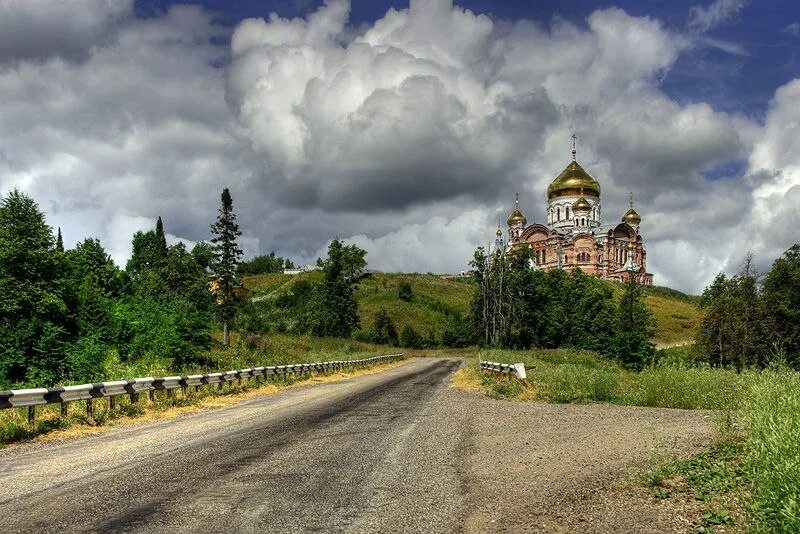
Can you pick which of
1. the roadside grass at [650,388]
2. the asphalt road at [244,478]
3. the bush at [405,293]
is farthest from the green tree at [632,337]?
the bush at [405,293]

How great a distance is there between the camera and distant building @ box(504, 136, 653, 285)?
11888cm

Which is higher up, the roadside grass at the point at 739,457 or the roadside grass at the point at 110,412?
Answer: the roadside grass at the point at 739,457

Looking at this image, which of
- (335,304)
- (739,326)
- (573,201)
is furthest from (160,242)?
(739,326)

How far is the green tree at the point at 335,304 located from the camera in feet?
278

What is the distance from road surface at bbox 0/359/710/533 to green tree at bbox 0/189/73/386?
22.8m

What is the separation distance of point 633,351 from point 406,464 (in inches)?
A: 1912

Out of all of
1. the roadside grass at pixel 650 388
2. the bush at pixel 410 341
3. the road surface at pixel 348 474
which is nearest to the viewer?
the road surface at pixel 348 474

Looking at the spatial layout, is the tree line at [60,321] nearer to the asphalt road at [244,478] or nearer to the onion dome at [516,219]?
the asphalt road at [244,478]

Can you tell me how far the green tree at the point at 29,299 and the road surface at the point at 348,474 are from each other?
2277cm

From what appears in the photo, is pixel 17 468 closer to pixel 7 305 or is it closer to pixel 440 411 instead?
pixel 440 411

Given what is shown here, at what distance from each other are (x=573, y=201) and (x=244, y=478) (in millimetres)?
123037

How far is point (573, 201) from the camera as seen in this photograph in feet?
411

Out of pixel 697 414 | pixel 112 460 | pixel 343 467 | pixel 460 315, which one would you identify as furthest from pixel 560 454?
pixel 460 315

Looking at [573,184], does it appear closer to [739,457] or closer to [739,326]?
[739,326]
